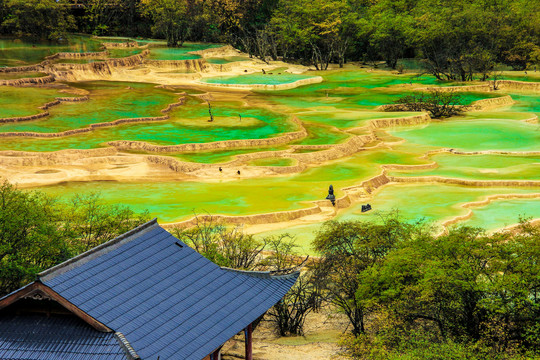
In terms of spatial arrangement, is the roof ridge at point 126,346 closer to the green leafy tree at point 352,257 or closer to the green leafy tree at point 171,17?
the green leafy tree at point 352,257

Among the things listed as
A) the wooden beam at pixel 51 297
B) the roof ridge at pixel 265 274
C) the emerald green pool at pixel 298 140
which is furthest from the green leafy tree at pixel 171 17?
the wooden beam at pixel 51 297

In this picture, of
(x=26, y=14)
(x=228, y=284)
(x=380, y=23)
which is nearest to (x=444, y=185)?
(x=228, y=284)

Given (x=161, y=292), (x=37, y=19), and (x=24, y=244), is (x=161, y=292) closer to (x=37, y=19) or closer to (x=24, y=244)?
(x=24, y=244)

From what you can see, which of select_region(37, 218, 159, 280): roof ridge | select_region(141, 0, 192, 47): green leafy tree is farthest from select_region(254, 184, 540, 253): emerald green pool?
select_region(141, 0, 192, 47): green leafy tree

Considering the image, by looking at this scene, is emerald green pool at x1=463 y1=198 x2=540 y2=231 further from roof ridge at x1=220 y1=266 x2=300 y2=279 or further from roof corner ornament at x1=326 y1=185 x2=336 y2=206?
roof ridge at x1=220 y1=266 x2=300 y2=279

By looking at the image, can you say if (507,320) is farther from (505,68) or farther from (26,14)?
(26,14)

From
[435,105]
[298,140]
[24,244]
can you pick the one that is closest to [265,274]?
[24,244]
